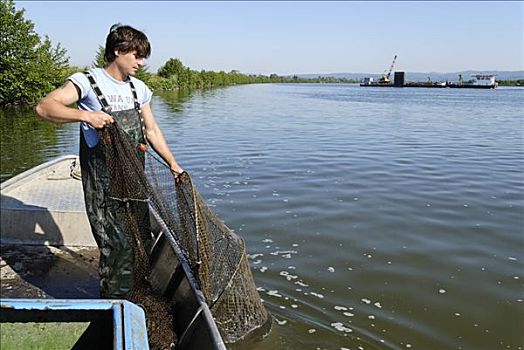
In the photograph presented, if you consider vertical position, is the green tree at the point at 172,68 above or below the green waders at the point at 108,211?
above

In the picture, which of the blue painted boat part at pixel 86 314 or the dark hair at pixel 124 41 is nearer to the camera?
the blue painted boat part at pixel 86 314

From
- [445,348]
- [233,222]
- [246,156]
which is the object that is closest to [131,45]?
[445,348]

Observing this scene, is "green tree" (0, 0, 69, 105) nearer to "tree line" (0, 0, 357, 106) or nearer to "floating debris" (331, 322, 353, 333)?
"tree line" (0, 0, 357, 106)

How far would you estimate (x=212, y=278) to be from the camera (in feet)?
12.6

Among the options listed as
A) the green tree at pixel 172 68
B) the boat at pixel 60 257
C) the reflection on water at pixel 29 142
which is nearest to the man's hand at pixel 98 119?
the boat at pixel 60 257

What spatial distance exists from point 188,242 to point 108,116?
124cm

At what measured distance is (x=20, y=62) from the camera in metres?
27.6

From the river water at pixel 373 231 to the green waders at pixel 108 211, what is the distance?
1.39 meters

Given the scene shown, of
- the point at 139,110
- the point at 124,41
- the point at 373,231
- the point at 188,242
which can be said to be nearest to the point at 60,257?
the point at 188,242

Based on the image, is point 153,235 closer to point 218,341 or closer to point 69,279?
point 69,279

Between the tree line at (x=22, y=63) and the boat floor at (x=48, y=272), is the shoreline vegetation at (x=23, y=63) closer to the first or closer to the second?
the tree line at (x=22, y=63)

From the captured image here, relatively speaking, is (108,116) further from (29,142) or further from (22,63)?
(22,63)

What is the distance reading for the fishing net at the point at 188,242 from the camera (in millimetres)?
3762

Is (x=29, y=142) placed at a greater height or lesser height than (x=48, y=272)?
greater
